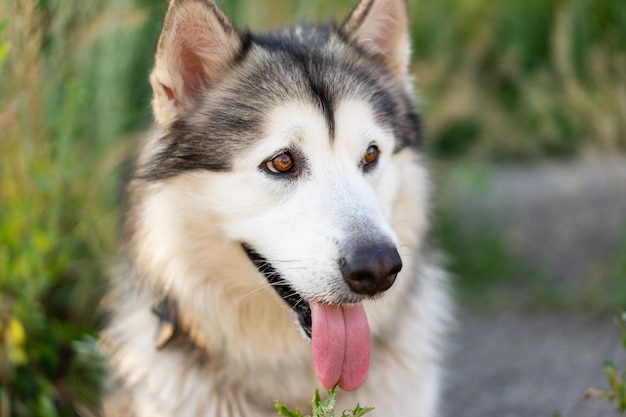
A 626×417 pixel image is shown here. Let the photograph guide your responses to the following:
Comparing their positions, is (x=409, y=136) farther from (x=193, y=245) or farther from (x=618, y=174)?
(x=618, y=174)

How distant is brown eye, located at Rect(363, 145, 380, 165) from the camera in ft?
8.40

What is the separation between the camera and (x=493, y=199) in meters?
5.77

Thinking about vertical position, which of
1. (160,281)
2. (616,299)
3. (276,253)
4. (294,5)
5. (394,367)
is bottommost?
(616,299)

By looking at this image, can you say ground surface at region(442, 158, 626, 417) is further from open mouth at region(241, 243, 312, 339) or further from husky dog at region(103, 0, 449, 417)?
open mouth at region(241, 243, 312, 339)

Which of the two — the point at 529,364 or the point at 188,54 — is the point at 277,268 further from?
the point at 529,364

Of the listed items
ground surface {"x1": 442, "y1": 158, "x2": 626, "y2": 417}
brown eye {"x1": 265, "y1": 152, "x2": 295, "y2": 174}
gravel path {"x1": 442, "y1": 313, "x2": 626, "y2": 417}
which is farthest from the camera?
ground surface {"x1": 442, "y1": 158, "x2": 626, "y2": 417}

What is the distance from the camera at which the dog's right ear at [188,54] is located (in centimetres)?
241

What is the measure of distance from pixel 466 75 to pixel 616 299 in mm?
1976

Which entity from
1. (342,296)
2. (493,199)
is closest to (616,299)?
(493,199)

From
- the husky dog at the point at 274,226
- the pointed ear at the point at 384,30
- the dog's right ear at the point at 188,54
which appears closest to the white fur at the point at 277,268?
the husky dog at the point at 274,226

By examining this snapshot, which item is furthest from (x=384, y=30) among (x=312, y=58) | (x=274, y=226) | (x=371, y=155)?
(x=274, y=226)

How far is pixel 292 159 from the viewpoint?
2438 millimetres

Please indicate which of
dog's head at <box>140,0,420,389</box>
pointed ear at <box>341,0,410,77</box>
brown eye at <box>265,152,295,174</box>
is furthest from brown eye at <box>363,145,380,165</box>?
pointed ear at <box>341,0,410,77</box>

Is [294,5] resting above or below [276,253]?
above
